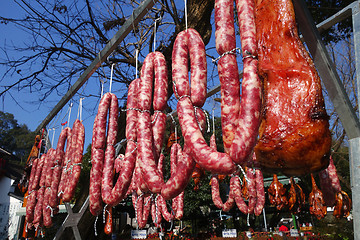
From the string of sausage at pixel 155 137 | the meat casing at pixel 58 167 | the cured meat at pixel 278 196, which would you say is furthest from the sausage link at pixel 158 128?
the cured meat at pixel 278 196

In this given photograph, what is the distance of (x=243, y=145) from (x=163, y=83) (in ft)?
4.57

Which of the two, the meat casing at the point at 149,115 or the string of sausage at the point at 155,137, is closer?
the string of sausage at the point at 155,137

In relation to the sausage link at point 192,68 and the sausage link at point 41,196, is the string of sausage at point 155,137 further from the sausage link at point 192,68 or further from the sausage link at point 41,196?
the sausage link at point 41,196

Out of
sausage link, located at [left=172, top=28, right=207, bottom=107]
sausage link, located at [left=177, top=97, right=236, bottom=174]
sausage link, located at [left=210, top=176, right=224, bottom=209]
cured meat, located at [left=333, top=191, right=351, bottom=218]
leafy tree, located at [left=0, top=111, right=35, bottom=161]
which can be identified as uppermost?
leafy tree, located at [left=0, top=111, right=35, bottom=161]

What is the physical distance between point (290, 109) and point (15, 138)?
62379 mm

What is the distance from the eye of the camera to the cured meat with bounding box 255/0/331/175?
5.10 feet

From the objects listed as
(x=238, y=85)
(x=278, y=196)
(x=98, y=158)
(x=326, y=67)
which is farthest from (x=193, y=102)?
(x=278, y=196)

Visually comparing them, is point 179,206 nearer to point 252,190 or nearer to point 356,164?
point 252,190

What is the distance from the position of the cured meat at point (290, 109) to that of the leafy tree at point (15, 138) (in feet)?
178

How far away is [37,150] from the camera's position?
26.9 feet

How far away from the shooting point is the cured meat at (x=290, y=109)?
1555mm

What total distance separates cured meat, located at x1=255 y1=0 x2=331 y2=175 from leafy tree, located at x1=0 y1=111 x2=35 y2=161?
178ft

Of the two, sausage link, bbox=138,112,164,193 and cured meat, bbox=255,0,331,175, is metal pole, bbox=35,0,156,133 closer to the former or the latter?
sausage link, bbox=138,112,164,193

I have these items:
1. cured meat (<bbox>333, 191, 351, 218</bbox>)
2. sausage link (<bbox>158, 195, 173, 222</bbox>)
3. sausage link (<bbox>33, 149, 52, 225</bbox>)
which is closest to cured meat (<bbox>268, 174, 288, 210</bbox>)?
cured meat (<bbox>333, 191, 351, 218</bbox>)
